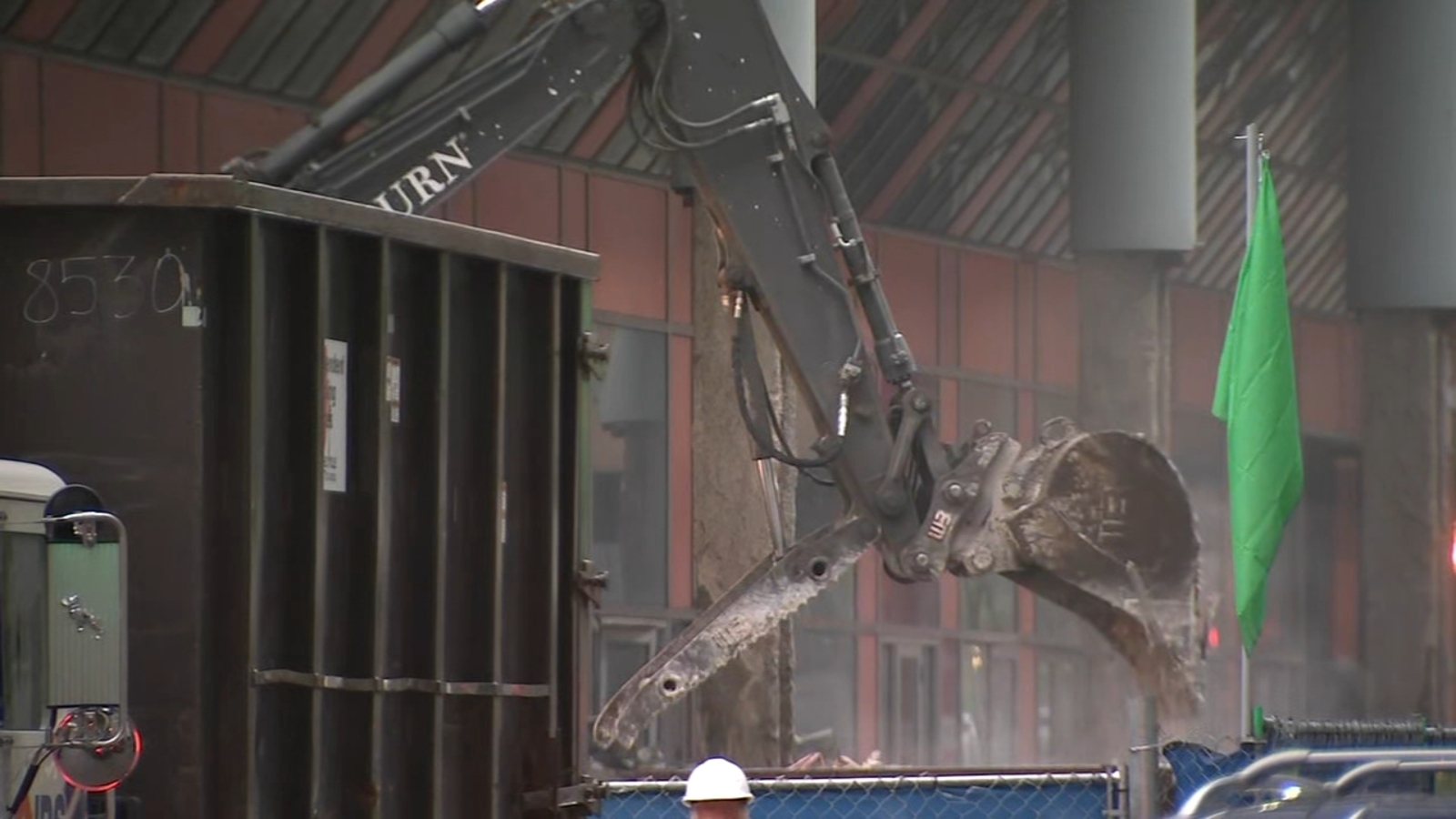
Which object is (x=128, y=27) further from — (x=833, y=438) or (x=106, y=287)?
(x=106, y=287)

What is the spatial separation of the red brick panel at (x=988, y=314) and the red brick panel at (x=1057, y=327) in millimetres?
→ 693

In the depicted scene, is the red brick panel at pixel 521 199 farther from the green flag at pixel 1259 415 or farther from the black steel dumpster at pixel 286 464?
the black steel dumpster at pixel 286 464

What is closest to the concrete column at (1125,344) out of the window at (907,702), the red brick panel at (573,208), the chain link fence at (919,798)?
the window at (907,702)

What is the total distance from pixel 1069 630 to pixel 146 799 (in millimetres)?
32144

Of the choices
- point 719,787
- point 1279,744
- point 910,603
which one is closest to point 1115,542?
point 1279,744

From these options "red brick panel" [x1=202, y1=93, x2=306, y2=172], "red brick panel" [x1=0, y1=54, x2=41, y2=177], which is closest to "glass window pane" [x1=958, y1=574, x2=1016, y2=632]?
"red brick panel" [x1=202, y1=93, x2=306, y2=172]

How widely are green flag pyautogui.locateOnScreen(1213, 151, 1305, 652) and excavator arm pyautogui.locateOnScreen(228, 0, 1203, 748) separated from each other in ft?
3.26

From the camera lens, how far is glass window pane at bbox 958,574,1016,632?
129ft

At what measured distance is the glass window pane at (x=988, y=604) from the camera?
1554 inches

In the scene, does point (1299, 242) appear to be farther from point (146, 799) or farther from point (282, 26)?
point (146, 799)

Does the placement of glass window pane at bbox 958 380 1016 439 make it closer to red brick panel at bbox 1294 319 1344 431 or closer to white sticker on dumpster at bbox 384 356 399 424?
red brick panel at bbox 1294 319 1344 431

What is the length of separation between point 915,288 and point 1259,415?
1644cm

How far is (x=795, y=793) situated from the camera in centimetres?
1227

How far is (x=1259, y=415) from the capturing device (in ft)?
72.2
